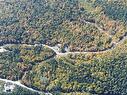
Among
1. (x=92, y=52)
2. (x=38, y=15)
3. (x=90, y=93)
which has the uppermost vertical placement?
(x=38, y=15)

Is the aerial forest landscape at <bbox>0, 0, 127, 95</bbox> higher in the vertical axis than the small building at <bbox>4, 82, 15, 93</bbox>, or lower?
higher

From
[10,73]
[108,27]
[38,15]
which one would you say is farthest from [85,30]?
[10,73]

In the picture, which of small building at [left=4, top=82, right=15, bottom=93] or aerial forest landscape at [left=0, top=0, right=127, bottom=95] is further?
small building at [left=4, top=82, right=15, bottom=93]

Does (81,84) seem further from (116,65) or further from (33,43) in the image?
(33,43)

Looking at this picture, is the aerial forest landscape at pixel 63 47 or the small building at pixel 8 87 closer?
the aerial forest landscape at pixel 63 47

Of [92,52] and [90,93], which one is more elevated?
[92,52]

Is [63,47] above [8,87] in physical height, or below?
above

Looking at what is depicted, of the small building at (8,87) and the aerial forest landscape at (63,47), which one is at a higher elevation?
the aerial forest landscape at (63,47)

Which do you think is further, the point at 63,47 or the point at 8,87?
the point at 63,47
